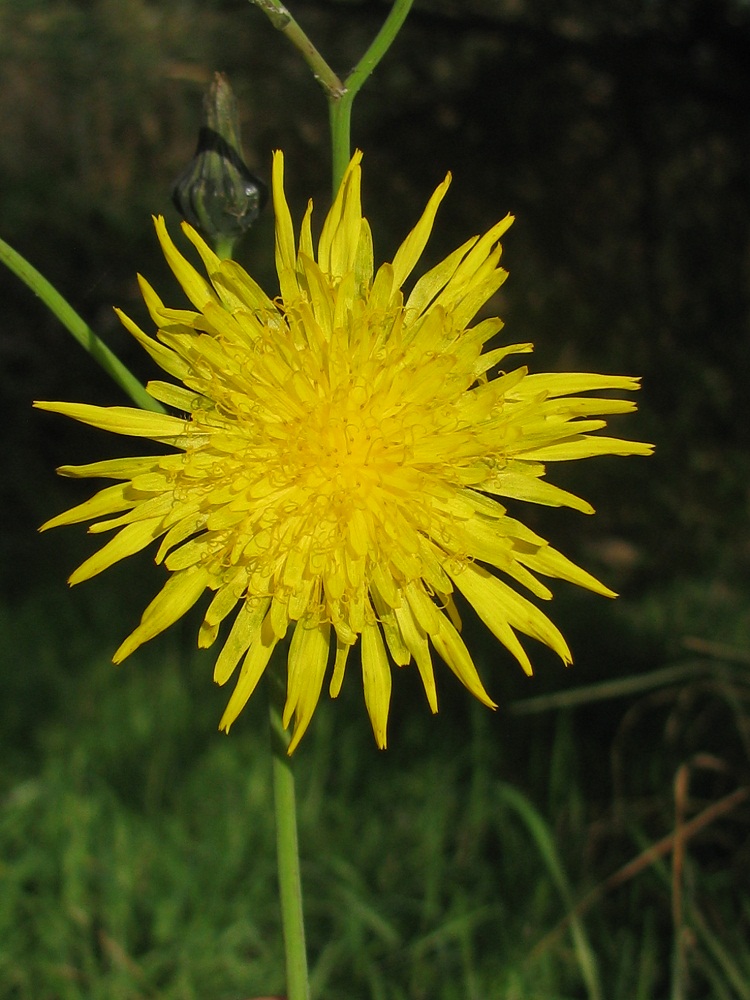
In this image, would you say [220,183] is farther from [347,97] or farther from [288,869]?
[288,869]

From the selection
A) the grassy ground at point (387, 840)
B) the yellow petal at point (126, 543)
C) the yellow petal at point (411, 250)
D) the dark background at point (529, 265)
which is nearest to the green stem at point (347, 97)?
the yellow petal at point (411, 250)

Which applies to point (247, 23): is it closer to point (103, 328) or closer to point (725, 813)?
point (103, 328)

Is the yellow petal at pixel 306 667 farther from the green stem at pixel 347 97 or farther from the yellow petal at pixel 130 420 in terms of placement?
the green stem at pixel 347 97

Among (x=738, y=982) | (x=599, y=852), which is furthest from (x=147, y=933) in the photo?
(x=738, y=982)

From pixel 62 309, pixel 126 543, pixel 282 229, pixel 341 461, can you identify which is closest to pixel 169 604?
pixel 126 543

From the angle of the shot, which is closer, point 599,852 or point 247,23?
point 599,852

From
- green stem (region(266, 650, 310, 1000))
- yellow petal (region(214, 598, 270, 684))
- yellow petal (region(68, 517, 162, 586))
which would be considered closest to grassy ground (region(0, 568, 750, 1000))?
green stem (region(266, 650, 310, 1000))

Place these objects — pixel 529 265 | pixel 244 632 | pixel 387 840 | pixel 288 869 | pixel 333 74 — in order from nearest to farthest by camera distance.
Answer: pixel 333 74
pixel 288 869
pixel 244 632
pixel 387 840
pixel 529 265
